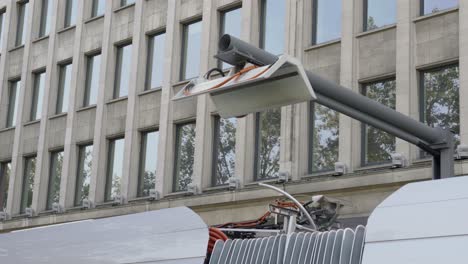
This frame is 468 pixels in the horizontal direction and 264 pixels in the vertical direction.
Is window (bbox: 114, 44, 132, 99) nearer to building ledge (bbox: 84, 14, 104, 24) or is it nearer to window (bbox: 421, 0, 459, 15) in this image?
building ledge (bbox: 84, 14, 104, 24)

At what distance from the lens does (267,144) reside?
85.3 ft

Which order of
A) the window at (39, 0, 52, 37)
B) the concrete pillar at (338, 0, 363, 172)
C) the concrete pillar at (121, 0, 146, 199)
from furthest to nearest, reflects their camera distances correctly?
the window at (39, 0, 52, 37) → the concrete pillar at (121, 0, 146, 199) → the concrete pillar at (338, 0, 363, 172)

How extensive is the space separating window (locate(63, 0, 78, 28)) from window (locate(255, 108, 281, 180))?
12472mm

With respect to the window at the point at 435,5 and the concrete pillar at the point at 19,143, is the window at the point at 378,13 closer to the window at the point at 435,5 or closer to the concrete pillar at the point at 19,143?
the window at the point at 435,5

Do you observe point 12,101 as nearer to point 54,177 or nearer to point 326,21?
point 54,177

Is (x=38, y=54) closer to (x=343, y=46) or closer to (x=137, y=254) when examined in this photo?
(x=343, y=46)

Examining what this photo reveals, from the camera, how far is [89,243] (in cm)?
1070

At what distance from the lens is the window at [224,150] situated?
27.1 metres

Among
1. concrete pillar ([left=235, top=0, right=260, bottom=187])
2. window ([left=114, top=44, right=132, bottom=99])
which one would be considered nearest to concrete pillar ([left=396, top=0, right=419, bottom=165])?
concrete pillar ([left=235, top=0, right=260, bottom=187])

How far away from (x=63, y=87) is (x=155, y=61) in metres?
6.13

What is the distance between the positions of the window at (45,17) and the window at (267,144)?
1418 cm

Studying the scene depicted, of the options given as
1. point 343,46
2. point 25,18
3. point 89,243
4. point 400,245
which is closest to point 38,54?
point 25,18

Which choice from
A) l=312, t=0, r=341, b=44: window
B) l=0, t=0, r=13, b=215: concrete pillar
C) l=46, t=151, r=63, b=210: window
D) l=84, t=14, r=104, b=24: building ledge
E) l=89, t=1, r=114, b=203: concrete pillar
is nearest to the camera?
l=312, t=0, r=341, b=44: window

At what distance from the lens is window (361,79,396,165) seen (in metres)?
22.9
